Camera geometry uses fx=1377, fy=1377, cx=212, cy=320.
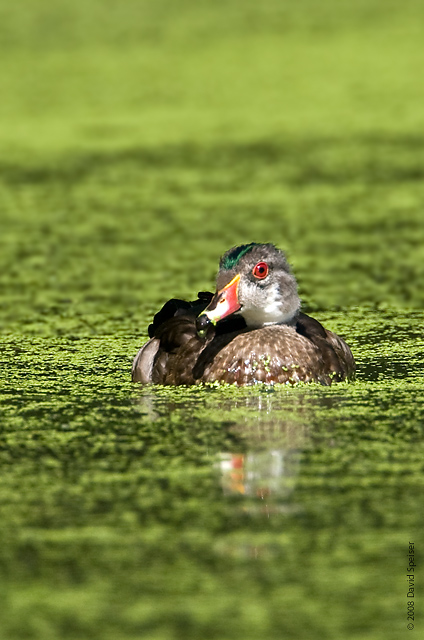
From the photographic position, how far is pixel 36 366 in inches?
347

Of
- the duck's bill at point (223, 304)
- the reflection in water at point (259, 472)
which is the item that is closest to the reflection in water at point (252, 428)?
the reflection in water at point (259, 472)

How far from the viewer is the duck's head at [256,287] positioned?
8062mm

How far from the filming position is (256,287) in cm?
813

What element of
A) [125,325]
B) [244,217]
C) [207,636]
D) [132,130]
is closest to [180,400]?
[125,325]

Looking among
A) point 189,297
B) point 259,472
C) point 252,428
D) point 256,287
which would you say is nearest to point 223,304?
point 256,287

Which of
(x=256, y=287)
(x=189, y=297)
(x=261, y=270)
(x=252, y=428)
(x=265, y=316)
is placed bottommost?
(x=252, y=428)

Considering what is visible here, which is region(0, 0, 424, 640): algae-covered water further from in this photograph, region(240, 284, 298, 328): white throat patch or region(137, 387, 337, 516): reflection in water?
region(240, 284, 298, 328): white throat patch

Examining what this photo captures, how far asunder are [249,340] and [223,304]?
0.27 m

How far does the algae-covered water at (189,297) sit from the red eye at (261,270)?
26.8 inches

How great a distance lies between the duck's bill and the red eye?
110mm

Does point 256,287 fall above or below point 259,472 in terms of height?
above

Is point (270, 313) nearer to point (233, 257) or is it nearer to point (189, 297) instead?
point (233, 257)

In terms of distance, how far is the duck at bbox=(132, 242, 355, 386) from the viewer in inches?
315

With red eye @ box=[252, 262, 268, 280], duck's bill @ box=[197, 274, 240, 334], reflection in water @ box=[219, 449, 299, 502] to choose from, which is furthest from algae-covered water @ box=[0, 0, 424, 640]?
red eye @ box=[252, 262, 268, 280]
